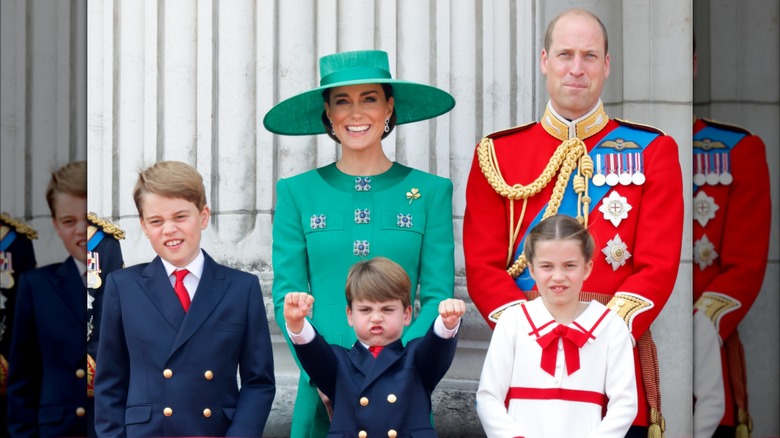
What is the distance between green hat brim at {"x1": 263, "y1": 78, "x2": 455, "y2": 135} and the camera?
5.67m

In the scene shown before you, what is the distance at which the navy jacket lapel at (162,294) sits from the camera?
508 centimetres

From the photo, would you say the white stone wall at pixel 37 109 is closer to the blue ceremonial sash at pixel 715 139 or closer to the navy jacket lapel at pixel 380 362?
the navy jacket lapel at pixel 380 362

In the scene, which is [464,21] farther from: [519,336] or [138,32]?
[519,336]

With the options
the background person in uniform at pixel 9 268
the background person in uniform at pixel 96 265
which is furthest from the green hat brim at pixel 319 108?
the background person in uniform at pixel 9 268

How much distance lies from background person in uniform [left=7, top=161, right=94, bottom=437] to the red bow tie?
1824mm

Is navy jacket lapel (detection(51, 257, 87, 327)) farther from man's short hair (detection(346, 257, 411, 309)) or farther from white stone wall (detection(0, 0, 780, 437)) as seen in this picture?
man's short hair (detection(346, 257, 411, 309))

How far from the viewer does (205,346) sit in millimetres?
5059

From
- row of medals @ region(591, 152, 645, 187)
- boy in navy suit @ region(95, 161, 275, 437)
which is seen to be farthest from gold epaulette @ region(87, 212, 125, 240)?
row of medals @ region(591, 152, 645, 187)

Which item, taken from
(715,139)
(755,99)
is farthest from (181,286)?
(755,99)

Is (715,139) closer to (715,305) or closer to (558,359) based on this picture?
(715,305)

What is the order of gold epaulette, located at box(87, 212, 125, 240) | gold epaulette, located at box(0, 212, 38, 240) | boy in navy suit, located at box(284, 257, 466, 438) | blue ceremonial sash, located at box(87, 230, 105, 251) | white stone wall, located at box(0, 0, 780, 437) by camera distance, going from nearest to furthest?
1. boy in navy suit, located at box(284, 257, 466, 438)
2. gold epaulette, located at box(0, 212, 38, 240)
3. blue ceremonial sash, located at box(87, 230, 105, 251)
4. gold epaulette, located at box(87, 212, 125, 240)
5. white stone wall, located at box(0, 0, 780, 437)

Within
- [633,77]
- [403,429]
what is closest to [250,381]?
[403,429]

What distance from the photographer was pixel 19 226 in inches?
209

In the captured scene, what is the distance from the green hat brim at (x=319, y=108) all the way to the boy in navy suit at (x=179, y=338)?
663 mm
